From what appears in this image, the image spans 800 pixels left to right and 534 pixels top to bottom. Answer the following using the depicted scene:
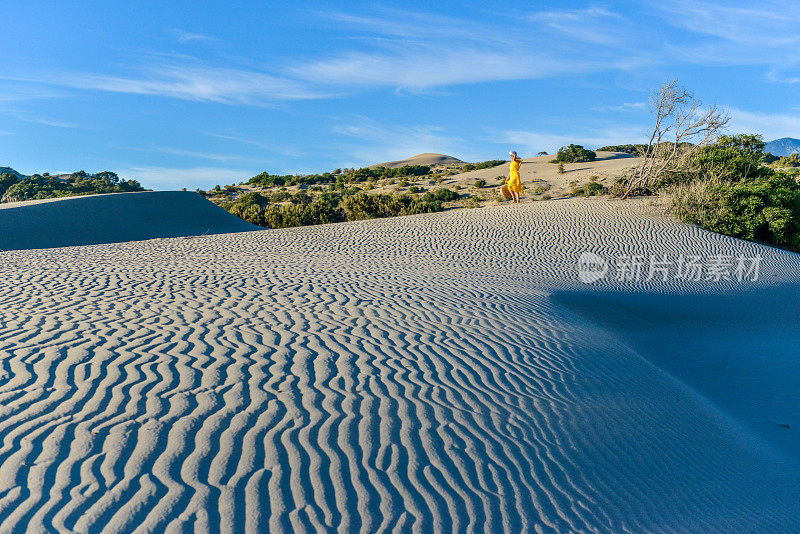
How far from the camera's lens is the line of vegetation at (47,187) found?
47.2 metres

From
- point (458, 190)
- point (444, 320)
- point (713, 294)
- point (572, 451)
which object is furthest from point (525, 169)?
point (572, 451)

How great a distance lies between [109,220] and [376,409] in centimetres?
2723

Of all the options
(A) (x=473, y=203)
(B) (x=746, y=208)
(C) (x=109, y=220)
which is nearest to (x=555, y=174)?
(A) (x=473, y=203)

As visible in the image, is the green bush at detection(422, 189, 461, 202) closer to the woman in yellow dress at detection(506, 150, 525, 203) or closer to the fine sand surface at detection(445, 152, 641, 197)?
the fine sand surface at detection(445, 152, 641, 197)

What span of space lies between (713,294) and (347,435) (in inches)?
462

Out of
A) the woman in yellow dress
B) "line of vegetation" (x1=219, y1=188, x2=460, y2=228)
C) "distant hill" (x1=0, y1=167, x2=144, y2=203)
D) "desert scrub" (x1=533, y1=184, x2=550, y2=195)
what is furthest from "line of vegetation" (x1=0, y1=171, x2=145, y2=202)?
the woman in yellow dress

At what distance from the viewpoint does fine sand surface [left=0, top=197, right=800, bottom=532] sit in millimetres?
3611

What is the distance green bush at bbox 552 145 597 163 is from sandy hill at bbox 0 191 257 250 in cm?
3293

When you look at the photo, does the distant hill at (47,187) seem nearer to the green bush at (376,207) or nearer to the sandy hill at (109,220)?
the sandy hill at (109,220)

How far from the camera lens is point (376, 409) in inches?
192

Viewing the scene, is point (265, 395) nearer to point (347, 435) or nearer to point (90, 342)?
point (347, 435)

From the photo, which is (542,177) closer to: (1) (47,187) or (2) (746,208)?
(2) (746,208)

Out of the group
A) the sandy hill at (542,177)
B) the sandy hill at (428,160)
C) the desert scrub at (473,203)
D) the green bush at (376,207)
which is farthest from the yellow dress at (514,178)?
the sandy hill at (428,160)

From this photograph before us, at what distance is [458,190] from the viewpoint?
4097 cm
